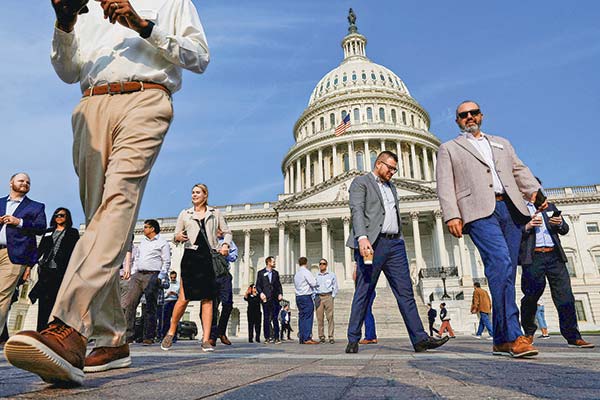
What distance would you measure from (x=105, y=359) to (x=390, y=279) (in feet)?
13.8

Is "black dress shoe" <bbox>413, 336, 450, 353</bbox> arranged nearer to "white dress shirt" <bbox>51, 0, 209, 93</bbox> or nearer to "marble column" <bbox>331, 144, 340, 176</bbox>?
"white dress shirt" <bbox>51, 0, 209, 93</bbox>

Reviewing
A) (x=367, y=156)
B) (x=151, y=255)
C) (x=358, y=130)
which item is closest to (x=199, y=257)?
(x=151, y=255)

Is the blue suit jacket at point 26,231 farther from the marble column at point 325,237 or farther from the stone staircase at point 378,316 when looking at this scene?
the marble column at point 325,237

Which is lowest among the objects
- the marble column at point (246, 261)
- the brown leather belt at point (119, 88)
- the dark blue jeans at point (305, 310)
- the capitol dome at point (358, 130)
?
the dark blue jeans at point (305, 310)

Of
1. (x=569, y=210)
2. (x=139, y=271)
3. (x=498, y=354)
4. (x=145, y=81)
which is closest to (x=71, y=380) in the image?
(x=145, y=81)

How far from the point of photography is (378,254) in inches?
243

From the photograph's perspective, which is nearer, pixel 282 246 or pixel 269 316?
pixel 269 316

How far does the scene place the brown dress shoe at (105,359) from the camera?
9.59 ft

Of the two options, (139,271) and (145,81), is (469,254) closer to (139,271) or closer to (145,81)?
(139,271)

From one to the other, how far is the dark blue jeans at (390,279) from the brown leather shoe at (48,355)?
436cm

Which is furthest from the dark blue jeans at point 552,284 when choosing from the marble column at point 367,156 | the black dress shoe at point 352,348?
the marble column at point 367,156

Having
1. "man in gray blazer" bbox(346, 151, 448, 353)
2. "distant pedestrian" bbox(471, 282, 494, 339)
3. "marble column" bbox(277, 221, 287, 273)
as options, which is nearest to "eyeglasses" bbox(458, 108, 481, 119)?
"man in gray blazer" bbox(346, 151, 448, 353)

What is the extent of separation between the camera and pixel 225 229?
712cm

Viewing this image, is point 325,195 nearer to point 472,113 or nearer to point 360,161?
point 360,161
